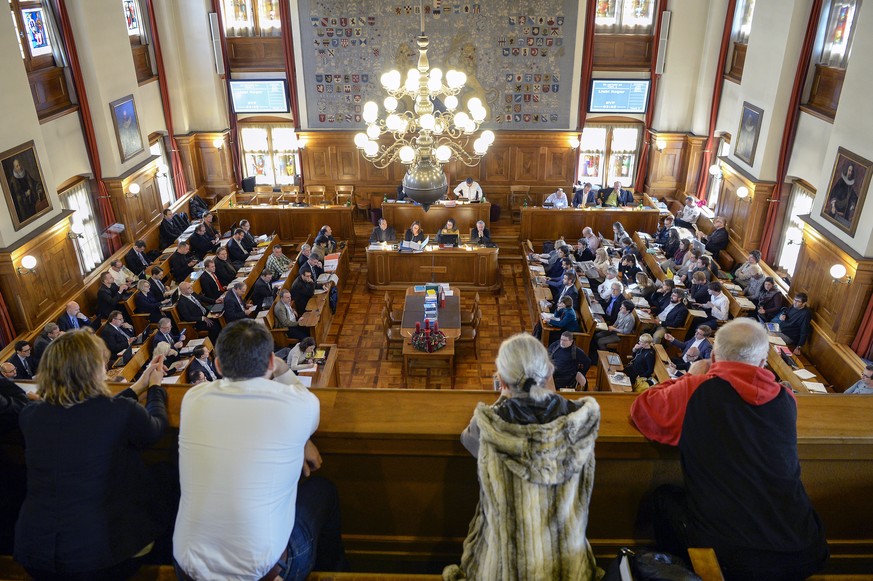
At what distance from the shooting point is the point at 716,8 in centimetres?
1329

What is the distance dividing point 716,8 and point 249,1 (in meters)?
10.4

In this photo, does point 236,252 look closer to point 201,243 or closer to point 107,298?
point 201,243

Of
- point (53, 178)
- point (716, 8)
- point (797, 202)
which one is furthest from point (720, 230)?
point (53, 178)

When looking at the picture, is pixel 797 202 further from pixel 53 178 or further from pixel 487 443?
pixel 53 178

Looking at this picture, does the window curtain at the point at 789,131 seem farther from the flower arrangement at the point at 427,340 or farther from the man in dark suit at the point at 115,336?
the man in dark suit at the point at 115,336

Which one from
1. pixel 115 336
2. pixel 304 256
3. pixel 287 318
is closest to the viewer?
pixel 115 336

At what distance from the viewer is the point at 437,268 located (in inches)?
464

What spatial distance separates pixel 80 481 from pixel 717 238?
12.1 m

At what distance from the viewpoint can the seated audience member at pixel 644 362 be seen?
25.5 feet

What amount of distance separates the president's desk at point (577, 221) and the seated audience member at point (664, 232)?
0.91 ft

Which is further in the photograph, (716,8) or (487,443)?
(716,8)

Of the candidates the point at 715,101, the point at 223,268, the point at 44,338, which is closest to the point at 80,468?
the point at 44,338

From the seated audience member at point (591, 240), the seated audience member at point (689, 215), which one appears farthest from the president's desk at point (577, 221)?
the seated audience member at point (591, 240)

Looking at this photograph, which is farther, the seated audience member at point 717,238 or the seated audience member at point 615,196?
the seated audience member at point 615,196
